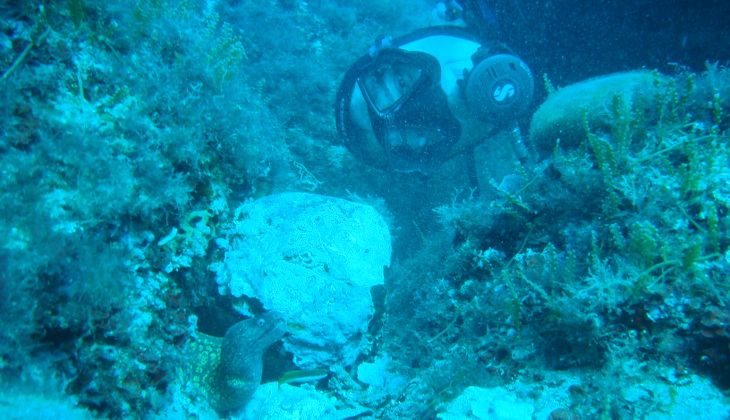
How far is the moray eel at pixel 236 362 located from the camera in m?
2.79

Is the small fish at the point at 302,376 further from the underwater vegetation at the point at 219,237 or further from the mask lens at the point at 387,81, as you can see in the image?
the mask lens at the point at 387,81

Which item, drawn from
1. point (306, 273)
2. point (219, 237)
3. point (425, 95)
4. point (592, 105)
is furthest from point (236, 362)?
point (592, 105)

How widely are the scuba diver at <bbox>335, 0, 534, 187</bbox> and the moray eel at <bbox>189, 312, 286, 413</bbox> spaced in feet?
8.68

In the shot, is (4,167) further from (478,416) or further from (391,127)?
(391,127)

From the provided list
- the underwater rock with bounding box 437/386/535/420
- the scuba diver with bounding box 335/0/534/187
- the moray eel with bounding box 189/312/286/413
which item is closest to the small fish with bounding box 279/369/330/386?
the moray eel with bounding box 189/312/286/413

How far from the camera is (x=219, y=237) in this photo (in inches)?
121

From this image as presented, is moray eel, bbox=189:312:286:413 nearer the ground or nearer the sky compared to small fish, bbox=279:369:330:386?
nearer the sky

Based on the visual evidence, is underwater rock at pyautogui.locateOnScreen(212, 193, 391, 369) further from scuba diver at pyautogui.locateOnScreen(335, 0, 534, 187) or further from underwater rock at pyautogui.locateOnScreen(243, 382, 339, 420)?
scuba diver at pyautogui.locateOnScreen(335, 0, 534, 187)

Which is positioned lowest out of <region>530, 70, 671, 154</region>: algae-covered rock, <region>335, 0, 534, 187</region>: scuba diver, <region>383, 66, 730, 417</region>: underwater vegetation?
<region>383, 66, 730, 417</region>: underwater vegetation

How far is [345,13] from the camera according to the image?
727 centimetres

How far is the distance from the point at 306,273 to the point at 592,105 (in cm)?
282

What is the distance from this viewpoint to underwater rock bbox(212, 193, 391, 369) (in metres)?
3.01

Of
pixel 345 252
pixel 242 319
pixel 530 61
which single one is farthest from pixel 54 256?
pixel 530 61

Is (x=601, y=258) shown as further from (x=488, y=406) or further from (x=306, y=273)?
(x=306, y=273)
